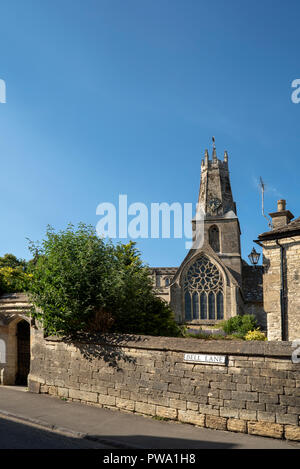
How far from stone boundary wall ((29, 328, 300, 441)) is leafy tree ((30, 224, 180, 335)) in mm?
770

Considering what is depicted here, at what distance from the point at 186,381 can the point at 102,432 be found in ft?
6.61

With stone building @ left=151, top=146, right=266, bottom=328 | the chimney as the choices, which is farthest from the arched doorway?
stone building @ left=151, top=146, right=266, bottom=328

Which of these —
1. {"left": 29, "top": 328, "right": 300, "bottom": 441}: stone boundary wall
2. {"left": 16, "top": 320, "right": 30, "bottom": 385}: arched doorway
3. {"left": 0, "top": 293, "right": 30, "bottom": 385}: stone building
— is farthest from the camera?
{"left": 16, "top": 320, "right": 30, "bottom": 385}: arched doorway

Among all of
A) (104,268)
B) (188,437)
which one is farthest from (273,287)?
(188,437)

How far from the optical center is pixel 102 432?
24.9ft

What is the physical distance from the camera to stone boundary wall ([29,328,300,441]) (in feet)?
24.1

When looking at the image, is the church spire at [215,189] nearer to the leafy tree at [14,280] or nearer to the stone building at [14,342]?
the leafy tree at [14,280]

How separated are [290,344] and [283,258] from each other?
8.84m

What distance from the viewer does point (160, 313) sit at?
563 inches

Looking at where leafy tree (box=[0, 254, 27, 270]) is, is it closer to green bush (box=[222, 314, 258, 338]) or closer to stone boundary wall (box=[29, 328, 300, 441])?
green bush (box=[222, 314, 258, 338])

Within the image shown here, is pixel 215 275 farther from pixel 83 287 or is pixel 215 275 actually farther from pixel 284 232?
pixel 83 287

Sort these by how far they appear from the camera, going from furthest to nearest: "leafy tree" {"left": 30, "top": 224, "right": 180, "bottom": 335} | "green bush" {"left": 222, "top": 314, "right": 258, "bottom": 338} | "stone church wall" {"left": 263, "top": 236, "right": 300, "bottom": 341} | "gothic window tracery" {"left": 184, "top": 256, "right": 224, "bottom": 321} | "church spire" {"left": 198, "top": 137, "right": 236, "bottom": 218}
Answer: "church spire" {"left": 198, "top": 137, "right": 236, "bottom": 218}
"gothic window tracery" {"left": 184, "top": 256, "right": 224, "bottom": 321}
"green bush" {"left": 222, "top": 314, "right": 258, "bottom": 338}
"stone church wall" {"left": 263, "top": 236, "right": 300, "bottom": 341}
"leafy tree" {"left": 30, "top": 224, "right": 180, "bottom": 335}

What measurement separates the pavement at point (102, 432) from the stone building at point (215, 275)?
3115 centimetres

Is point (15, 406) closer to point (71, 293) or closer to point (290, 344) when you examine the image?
point (71, 293)
